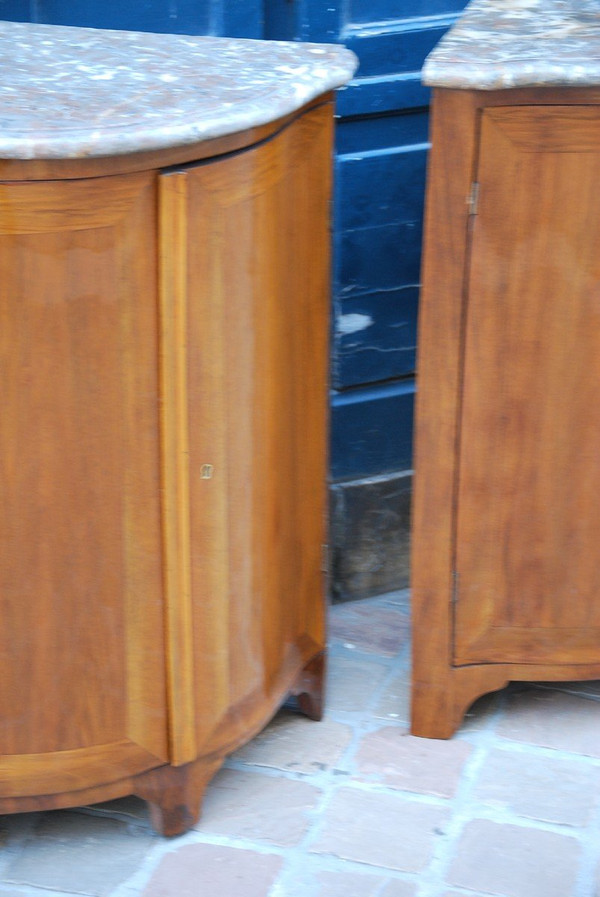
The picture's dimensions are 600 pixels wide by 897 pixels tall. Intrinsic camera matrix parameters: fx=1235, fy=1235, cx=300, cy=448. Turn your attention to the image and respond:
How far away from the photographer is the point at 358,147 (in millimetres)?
2424

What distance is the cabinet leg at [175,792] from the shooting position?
76.4 inches

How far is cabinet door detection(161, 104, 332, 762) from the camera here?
1.69 m

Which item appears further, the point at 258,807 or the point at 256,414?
the point at 258,807

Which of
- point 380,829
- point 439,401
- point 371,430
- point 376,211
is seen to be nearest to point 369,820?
point 380,829

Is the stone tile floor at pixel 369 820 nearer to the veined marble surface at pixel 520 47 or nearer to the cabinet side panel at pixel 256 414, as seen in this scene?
the cabinet side panel at pixel 256 414

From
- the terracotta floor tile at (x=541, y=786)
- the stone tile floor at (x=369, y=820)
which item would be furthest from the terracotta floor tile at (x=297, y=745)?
the terracotta floor tile at (x=541, y=786)

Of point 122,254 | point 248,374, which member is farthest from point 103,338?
point 248,374

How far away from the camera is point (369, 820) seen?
204 centimetres

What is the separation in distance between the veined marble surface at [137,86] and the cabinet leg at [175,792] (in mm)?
977

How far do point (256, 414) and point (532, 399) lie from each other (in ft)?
1.52

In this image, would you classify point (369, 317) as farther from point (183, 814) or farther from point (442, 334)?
point (183, 814)

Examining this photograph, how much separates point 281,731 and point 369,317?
2.79 feet

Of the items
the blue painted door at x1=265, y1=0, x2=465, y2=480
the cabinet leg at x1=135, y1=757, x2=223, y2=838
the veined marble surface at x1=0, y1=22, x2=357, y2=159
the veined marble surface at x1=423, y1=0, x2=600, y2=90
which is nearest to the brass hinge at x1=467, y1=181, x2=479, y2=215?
the veined marble surface at x1=423, y1=0, x2=600, y2=90

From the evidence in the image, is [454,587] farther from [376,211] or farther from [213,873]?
[376,211]
